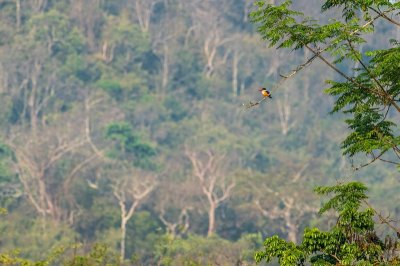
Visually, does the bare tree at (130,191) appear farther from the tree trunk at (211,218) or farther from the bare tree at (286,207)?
the bare tree at (286,207)

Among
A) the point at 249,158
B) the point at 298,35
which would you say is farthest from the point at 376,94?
the point at 249,158

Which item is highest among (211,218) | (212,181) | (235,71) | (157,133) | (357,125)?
(235,71)

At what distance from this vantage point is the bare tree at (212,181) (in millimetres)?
51938

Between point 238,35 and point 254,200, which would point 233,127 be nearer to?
point 238,35

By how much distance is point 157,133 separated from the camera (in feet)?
225

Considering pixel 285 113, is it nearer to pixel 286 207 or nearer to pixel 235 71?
pixel 235 71

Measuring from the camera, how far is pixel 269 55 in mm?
75875

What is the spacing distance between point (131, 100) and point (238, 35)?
11.4 m

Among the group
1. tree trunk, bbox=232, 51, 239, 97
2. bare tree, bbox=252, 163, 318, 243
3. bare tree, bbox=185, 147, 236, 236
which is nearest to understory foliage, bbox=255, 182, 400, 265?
bare tree, bbox=252, 163, 318, 243

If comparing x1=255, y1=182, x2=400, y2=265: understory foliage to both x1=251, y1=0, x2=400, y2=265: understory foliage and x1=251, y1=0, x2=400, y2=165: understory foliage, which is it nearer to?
x1=251, y1=0, x2=400, y2=265: understory foliage

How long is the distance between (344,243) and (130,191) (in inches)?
1448

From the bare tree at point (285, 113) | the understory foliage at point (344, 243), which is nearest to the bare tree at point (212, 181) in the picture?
the bare tree at point (285, 113)

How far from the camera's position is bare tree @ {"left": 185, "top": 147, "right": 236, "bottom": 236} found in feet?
170

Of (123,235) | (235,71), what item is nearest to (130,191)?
(123,235)
